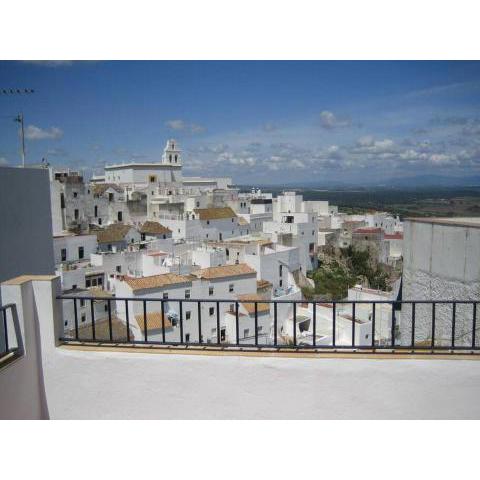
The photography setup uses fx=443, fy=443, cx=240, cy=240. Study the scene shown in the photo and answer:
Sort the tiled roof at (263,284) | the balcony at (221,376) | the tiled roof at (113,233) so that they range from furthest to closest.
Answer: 1. the tiled roof at (113,233)
2. the tiled roof at (263,284)
3. the balcony at (221,376)

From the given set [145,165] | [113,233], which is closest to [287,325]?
[113,233]

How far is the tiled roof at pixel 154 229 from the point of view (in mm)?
32250

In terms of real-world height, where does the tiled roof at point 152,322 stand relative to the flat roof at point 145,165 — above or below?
below

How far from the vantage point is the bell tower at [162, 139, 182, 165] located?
5978 centimetres

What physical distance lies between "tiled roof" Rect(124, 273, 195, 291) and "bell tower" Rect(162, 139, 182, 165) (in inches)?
1675

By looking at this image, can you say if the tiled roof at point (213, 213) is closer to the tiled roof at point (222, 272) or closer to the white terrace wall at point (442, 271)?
the tiled roof at point (222, 272)

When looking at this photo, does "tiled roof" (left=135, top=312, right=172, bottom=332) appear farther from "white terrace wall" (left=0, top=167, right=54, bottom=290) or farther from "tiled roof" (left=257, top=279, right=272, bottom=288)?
"white terrace wall" (left=0, top=167, right=54, bottom=290)

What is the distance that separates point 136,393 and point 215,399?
57 cm

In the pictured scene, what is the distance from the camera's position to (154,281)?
1834 centimetres

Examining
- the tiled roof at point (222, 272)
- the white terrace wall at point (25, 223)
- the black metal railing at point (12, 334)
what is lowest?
the tiled roof at point (222, 272)

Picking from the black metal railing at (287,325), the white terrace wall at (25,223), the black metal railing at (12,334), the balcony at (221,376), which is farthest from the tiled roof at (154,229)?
the black metal railing at (12,334)

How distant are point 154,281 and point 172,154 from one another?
145ft

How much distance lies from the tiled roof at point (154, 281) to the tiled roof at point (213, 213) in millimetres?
16012

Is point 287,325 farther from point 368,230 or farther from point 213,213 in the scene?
point 368,230
